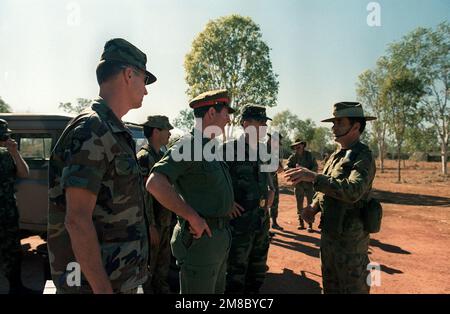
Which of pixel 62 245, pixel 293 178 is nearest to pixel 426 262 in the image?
pixel 293 178

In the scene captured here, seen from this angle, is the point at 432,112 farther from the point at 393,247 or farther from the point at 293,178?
the point at 293,178

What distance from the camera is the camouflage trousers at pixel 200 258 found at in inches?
91.0

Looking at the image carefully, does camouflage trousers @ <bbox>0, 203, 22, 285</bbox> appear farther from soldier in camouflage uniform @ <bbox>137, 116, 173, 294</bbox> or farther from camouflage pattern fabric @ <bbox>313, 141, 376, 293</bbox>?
camouflage pattern fabric @ <bbox>313, 141, 376, 293</bbox>

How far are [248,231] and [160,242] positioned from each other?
114 cm

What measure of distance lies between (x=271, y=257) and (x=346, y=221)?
3.02m

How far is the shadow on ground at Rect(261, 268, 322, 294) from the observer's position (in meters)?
4.19

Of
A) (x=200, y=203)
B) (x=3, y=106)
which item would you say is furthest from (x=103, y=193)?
(x=3, y=106)

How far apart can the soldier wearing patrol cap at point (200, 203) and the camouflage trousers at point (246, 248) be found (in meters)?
0.84

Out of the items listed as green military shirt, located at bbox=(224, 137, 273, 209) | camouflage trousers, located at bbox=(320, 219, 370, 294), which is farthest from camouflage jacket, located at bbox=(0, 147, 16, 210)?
camouflage trousers, located at bbox=(320, 219, 370, 294)

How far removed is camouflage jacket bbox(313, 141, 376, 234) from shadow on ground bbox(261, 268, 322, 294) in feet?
5.50

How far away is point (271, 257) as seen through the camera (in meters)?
5.57

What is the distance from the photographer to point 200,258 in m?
2.31

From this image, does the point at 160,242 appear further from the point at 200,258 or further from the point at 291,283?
the point at 291,283

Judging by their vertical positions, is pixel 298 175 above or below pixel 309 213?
above
